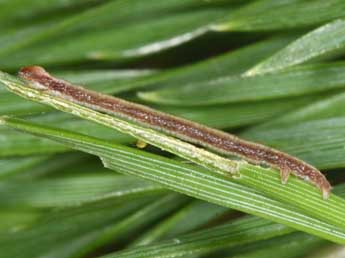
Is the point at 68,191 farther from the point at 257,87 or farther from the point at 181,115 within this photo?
the point at 257,87

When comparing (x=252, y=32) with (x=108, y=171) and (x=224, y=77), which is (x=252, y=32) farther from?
(x=108, y=171)

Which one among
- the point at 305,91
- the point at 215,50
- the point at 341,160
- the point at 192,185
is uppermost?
the point at 215,50

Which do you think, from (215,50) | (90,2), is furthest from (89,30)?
(215,50)

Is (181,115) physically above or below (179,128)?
above

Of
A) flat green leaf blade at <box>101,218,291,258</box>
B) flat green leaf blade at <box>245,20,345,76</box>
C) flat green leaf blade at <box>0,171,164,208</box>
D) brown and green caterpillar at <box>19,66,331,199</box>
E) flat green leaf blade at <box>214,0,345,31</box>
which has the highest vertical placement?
flat green leaf blade at <box>214,0,345,31</box>

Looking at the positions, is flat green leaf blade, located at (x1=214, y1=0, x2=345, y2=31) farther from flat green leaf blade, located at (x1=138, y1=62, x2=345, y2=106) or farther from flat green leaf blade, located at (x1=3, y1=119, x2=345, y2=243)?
flat green leaf blade, located at (x1=3, y1=119, x2=345, y2=243)

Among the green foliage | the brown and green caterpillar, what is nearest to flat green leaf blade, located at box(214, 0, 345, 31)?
the green foliage

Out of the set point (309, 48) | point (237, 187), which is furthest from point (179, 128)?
point (309, 48)

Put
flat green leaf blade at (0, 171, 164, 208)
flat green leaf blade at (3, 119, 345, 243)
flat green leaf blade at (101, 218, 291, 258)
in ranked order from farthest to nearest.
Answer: flat green leaf blade at (0, 171, 164, 208) < flat green leaf blade at (101, 218, 291, 258) < flat green leaf blade at (3, 119, 345, 243)

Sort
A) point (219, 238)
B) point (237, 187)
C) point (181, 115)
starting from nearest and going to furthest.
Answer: point (237, 187)
point (219, 238)
point (181, 115)
